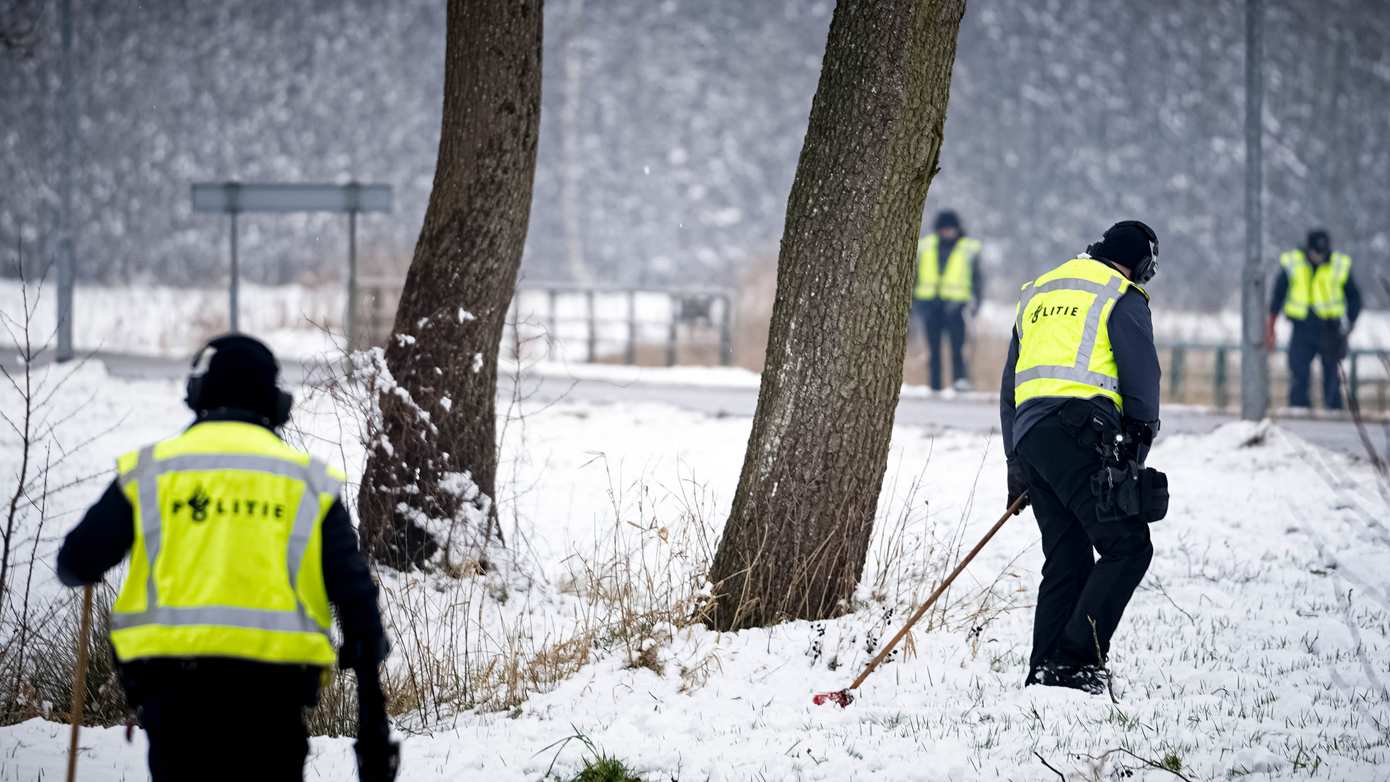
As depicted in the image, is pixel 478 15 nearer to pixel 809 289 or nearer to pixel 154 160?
pixel 809 289

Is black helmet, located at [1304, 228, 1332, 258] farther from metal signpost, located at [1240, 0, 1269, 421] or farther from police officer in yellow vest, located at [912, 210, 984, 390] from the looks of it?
police officer in yellow vest, located at [912, 210, 984, 390]

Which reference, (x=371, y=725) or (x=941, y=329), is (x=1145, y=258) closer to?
(x=371, y=725)

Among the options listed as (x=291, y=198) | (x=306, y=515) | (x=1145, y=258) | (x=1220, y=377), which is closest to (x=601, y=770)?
(x=306, y=515)

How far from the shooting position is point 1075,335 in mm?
5387

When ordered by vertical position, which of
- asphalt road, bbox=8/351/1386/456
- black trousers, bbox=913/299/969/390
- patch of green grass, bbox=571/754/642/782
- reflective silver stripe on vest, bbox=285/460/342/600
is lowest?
patch of green grass, bbox=571/754/642/782

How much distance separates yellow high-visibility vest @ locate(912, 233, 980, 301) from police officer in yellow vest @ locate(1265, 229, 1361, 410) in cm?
313

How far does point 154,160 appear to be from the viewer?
194 ft

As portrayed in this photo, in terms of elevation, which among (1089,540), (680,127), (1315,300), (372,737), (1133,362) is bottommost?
(372,737)

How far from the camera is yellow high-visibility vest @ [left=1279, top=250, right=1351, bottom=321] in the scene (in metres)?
14.3

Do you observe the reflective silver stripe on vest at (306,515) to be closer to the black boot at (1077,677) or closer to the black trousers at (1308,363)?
the black boot at (1077,677)

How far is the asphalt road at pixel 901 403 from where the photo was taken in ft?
42.2

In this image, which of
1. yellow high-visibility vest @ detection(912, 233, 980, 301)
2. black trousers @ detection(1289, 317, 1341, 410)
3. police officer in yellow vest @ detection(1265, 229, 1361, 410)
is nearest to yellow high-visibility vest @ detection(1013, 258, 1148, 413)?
police officer in yellow vest @ detection(1265, 229, 1361, 410)

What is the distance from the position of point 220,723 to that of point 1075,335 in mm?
3365

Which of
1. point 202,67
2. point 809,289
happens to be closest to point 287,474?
point 809,289
